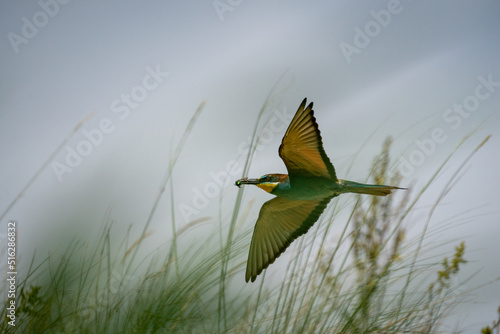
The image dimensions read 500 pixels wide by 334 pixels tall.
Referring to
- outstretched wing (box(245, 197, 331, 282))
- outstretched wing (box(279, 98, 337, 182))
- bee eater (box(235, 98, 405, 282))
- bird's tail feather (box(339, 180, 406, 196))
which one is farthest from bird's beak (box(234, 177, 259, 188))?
bird's tail feather (box(339, 180, 406, 196))

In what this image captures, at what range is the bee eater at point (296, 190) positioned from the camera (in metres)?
3.41

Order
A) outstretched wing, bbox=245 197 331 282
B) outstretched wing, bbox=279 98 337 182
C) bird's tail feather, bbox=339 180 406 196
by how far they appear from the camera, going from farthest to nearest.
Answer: outstretched wing, bbox=245 197 331 282 < bird's tail feather, bbox=339 180 406 196 < outstretched wing, bbox=279 98 337 182

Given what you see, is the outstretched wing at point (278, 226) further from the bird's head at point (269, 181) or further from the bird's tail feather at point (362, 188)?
the bird's head at point (269, 181)

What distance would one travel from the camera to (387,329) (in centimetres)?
383

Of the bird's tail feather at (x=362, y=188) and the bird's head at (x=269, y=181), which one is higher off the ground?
the bird's tail feather at (x=362, y=188)

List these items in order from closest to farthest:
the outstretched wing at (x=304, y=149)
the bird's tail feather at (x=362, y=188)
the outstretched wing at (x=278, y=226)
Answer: the outstretched wing at (x=304, y=149)
the bird's tail feather at (x=362, y=188)
the outstretched wing at (x=278, y=226)

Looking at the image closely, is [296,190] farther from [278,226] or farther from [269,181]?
[278,226]

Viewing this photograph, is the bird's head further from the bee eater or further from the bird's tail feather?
the bird's tail feather

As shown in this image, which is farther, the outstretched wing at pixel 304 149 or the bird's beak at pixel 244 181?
the bird's beak at pixel 244 181

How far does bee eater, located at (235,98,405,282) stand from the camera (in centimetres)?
341

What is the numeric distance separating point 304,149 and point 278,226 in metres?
0.87

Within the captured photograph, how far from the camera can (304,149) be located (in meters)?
3.46

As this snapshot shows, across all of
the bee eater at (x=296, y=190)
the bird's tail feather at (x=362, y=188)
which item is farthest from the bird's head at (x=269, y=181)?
the bird's tail feather at (x=362, y=188)

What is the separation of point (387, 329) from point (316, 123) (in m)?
1.62
